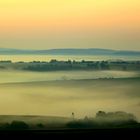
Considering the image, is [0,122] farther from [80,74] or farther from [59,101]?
[80,74]

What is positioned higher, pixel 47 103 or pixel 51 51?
pixel 51 51

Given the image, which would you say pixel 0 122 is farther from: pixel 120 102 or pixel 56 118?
pixel 120 102

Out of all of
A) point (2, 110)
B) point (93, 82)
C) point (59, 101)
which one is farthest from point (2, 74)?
point (93, 82)

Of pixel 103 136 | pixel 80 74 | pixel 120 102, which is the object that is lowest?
pixel 103 136

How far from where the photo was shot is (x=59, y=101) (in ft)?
4.67

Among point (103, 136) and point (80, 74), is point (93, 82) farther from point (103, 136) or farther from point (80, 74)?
point (103, 136)

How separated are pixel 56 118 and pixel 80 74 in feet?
0.75

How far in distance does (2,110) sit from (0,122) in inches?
2.1

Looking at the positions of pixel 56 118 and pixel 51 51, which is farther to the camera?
pixel 51 51

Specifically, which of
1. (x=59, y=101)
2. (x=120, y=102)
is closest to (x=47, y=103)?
(x=59, y=101)

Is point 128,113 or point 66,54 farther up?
point 66,54

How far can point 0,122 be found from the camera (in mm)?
1363

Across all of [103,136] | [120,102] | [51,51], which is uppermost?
[51,51]

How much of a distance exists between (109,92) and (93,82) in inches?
3.2
